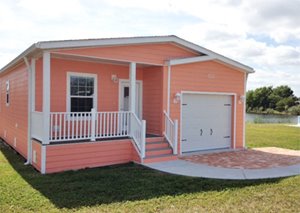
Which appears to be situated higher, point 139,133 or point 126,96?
point 126,96

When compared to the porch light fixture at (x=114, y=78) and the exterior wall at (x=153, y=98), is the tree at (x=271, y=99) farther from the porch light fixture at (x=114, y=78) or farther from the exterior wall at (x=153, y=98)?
the porch light fixture at (x=114, y=78)

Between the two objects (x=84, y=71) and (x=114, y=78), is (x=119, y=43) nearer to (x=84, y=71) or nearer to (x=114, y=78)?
(x=84, y=71)

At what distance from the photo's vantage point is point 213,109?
11.3 metres

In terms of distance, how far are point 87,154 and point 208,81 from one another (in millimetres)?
5211

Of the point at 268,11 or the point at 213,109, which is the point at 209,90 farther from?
the point at 268,11

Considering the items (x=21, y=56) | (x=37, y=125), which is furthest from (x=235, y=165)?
(x=21, y=56)

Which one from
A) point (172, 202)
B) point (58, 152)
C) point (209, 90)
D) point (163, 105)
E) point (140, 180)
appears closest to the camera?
point (172, 202)

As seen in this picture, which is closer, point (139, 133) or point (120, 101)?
point (139, 133)

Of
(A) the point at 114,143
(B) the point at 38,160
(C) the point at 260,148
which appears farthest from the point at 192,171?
(C) the point at 260,148

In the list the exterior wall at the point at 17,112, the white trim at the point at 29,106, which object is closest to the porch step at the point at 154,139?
the white trim at the point at 29,106

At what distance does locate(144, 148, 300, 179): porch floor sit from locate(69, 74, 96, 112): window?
2955 millimetres

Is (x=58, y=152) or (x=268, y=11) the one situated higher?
(x=268, y=11)

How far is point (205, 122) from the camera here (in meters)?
11.1

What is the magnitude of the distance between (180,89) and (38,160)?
16.4 ft
